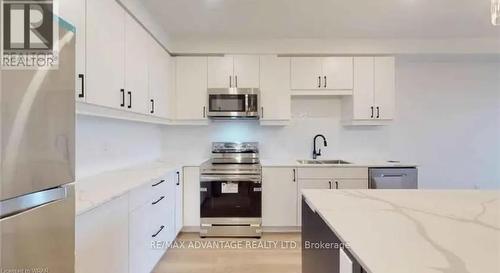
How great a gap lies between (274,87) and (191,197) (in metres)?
1.72

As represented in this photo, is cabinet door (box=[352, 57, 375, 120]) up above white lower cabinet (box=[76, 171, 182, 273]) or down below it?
above

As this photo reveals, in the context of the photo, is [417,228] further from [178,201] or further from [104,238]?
[178,201]

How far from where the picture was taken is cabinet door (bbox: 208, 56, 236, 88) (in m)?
3.94

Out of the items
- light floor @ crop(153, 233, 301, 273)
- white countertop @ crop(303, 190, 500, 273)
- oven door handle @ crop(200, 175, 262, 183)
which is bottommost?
light floor @ crop(153, 233, 301, 273)

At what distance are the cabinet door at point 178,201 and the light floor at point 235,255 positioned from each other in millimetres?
171

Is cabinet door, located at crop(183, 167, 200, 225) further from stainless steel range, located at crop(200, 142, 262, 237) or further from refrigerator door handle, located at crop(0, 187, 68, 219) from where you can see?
refrigerator door handle, located at crop(0, 187, 68, 219)

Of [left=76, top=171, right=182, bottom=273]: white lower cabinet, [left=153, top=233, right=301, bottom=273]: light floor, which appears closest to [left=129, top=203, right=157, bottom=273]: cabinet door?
[left=76, top=171, right=182, bottom=273]: white lower cabinet

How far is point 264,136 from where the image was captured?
4.28 metres

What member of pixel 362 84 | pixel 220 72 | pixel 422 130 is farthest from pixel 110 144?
pixel 422 130

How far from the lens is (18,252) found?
2.99ft

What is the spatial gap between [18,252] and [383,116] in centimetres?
392

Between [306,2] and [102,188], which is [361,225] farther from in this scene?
[306,2]

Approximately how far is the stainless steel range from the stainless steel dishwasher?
1.34 m

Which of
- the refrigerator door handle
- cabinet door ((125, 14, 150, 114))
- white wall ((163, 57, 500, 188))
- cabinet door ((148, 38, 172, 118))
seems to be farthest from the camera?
white wall ((163, 57, 500, 188))
